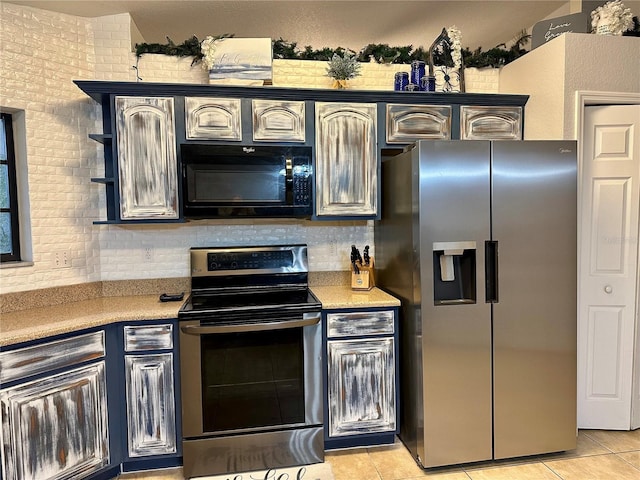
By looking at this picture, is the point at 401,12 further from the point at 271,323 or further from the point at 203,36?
the point at 271,323

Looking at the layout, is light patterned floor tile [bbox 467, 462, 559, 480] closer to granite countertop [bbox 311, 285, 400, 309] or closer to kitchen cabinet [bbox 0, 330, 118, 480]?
granite countertop [bbox 311, 285, 400, 309]

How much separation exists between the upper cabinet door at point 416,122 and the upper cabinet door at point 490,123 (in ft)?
0.41

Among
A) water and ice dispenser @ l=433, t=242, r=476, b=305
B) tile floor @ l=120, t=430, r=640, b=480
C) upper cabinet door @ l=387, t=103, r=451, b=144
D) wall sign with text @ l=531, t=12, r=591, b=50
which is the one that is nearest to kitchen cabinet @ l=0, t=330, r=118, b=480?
tile floor @ l=120, t=430, r=640, b=480

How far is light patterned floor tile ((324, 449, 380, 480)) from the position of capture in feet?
7.52

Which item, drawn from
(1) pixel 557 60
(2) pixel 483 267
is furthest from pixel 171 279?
(1) pixel 557 60

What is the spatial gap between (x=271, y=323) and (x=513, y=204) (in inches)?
60.4

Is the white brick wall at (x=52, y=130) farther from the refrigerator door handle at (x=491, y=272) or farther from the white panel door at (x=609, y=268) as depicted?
the white panel door at (x=609, y=268)

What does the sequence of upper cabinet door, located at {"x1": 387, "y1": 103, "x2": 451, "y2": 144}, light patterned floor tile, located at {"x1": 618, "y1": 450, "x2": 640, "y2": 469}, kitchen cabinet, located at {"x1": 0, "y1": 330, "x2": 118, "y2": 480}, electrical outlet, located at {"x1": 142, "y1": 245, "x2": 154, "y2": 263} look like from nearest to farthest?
kitchen cabinet, located at {"x1": 0, "y1": 330, "x2": 118, "y2": 480} → light patterned floor tile, located at {"x1": 618, "y1": 450, "x2": 640, "y2": 469} → upper cabinet door, located at {"x1": 387, "y1": 103, "x2": 451, "y2": 144} → electrical outlet, located at {"x1": 142, "y1": 245, "x2": 154, "y2": 263}

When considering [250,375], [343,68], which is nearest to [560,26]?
[343,68]

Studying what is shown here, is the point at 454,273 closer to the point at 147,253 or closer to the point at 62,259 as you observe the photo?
the point at 147,253

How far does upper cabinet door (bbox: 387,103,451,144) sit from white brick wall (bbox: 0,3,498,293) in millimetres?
438

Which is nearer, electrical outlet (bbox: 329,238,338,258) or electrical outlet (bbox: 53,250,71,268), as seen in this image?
electrical outlet (bbox: 53,250,71,268)

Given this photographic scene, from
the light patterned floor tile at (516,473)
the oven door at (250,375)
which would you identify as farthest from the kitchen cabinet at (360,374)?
the light patterned floor tile at (516,473)

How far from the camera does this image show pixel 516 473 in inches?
90.3
